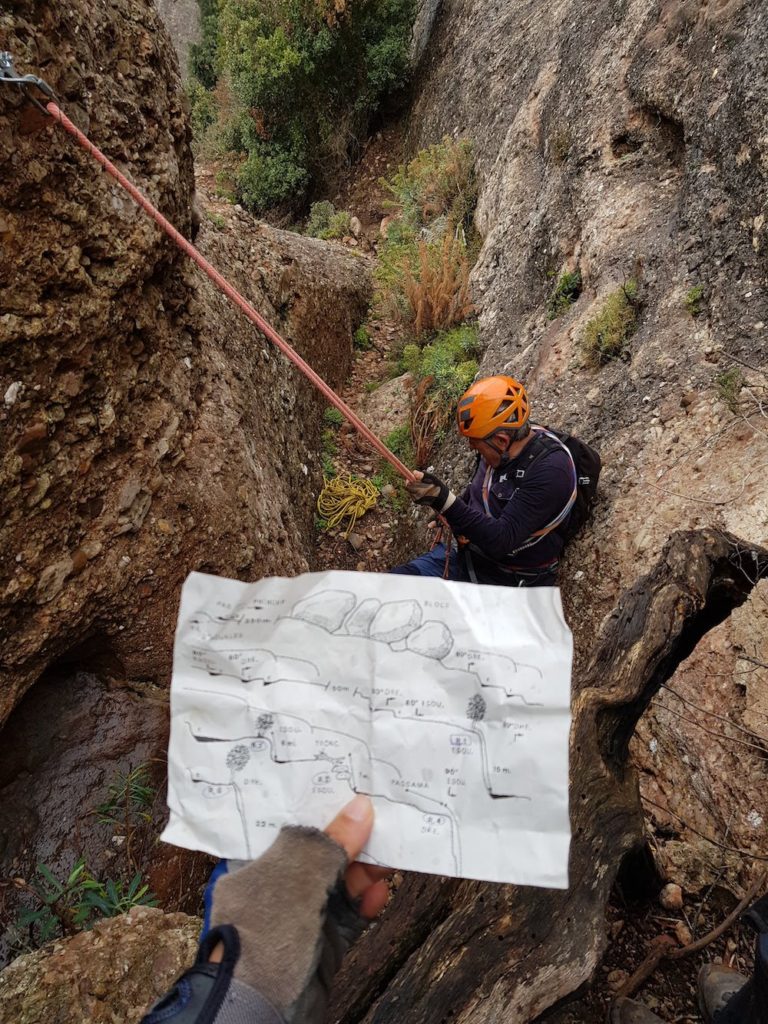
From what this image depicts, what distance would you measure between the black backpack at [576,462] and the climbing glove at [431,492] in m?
0.47

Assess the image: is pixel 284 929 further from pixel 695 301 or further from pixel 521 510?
pixel 695 301

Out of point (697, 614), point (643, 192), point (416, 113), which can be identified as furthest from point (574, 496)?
point (416, 113)

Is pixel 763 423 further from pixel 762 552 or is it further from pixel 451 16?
pixel 451 16

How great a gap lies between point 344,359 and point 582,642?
167 inches

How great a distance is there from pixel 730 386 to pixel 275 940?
128 inches

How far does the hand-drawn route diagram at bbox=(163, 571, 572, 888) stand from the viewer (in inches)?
40.6

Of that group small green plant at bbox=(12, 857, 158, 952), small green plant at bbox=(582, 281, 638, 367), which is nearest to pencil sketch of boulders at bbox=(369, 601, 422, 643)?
small green plant at bbox=(12, 857, 158, 952)

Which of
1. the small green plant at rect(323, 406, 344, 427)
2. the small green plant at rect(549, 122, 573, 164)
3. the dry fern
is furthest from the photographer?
the dry fern

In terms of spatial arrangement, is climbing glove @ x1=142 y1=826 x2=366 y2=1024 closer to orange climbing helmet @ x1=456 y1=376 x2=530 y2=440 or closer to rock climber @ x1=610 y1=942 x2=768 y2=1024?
→ rock climber @ x1=610 y1=942 x2=768 y2=1024

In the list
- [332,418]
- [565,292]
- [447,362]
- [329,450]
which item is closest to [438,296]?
[447,362]

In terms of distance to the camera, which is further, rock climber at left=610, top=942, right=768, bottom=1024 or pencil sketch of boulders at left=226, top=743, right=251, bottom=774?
rock climber at left=610, top=942, right=768, bottom=1024

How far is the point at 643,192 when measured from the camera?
15.1 feet

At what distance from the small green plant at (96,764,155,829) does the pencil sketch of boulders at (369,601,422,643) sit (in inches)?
79.2

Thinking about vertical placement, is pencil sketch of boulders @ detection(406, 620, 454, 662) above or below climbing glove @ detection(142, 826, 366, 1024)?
above
